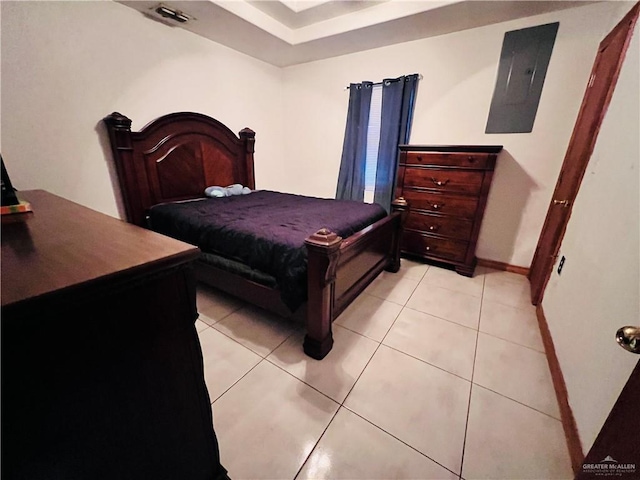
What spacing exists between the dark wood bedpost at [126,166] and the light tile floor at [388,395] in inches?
46.5

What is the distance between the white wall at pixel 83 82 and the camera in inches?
69.0

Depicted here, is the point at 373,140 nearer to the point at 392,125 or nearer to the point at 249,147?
the point at 392,125

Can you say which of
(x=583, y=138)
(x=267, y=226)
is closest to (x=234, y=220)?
(x=267, y=226)

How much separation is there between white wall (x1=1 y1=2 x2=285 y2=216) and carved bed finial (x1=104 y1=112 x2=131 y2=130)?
0.09 meters

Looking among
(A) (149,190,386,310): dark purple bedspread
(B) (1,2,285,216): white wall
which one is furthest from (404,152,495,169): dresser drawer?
(B) (1,2,285,216): white wall

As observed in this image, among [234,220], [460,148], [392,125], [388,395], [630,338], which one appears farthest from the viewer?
[392,125]

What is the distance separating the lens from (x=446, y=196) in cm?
252

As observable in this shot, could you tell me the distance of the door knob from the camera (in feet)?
1.69

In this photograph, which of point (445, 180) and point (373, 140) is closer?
point (445, 180)

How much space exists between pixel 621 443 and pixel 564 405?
78cm

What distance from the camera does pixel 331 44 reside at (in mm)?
2873

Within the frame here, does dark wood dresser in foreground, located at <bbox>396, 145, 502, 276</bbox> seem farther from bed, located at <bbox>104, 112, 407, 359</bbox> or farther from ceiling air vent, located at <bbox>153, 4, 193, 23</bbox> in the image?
ceiling air vent, located at <bbox>153, 4, 193, 23</bbox>

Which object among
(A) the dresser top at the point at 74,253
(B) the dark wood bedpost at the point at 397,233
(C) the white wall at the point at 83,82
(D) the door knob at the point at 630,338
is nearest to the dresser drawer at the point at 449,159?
(B) the dark wood bedpost at the point at 397,233

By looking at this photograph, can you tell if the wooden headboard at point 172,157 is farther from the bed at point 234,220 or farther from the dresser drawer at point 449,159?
the dresser drawer at point 449,159
